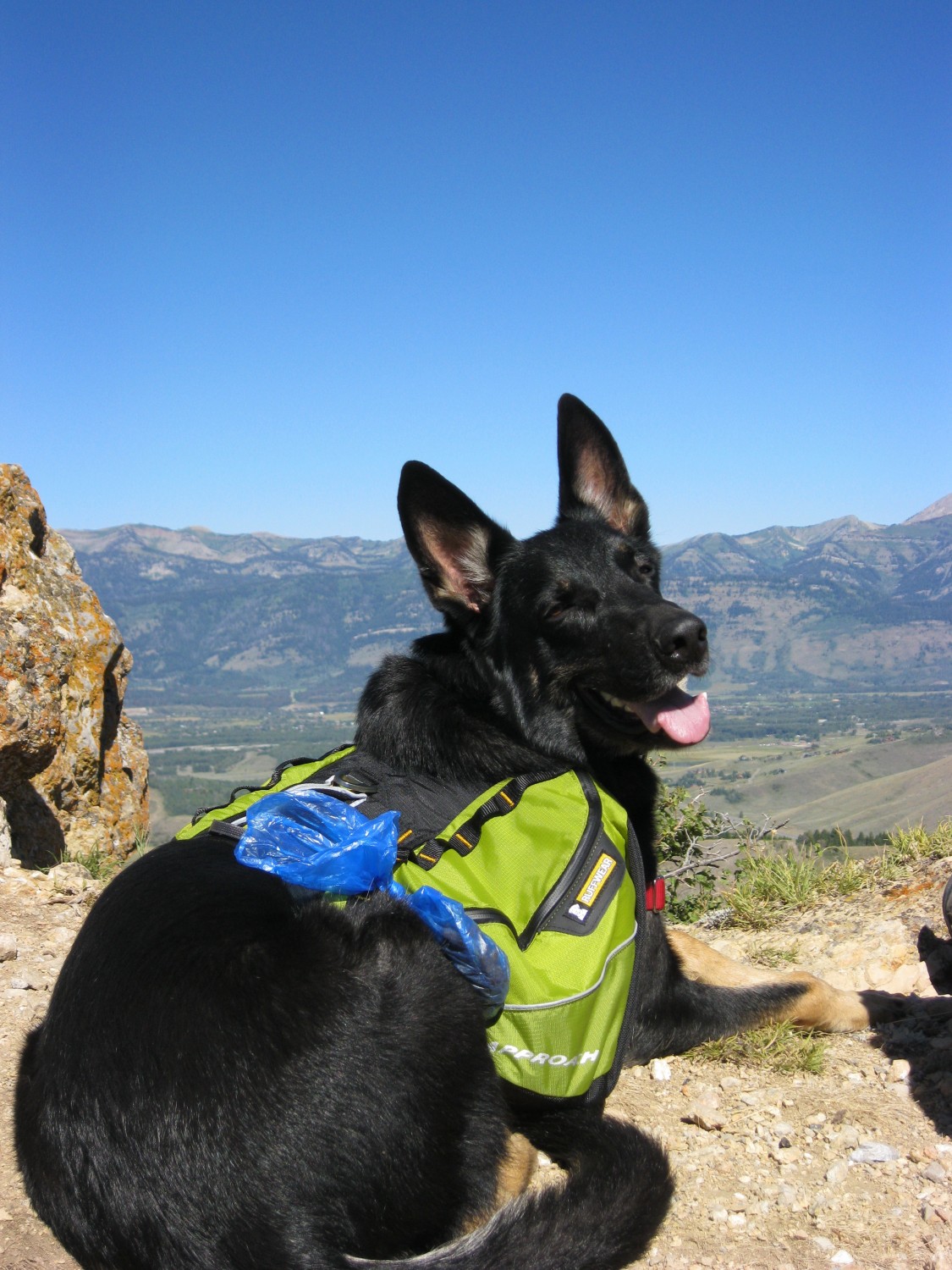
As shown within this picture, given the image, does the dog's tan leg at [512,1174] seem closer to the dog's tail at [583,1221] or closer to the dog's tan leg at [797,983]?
the dog's tail at [583,1221]

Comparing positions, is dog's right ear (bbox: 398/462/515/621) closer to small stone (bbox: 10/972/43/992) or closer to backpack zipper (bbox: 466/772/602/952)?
backpack zipper (bbox: 466/772/602/952)

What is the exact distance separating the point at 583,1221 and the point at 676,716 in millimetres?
1861

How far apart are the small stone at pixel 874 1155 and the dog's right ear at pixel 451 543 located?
245cm

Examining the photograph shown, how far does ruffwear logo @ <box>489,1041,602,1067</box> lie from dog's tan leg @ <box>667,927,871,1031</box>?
0.96 metres

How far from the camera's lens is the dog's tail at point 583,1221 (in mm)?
2363

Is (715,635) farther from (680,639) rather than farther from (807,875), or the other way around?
(680,639)

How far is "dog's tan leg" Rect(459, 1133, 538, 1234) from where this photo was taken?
9.05 ft

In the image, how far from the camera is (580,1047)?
10.00 feet

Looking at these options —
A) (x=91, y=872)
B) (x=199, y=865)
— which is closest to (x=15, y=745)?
(x=91, y=872)

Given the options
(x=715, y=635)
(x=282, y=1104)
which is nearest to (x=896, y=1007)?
(x=282, y=1104)

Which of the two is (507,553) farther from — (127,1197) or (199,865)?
(127,1197)

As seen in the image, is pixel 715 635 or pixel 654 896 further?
pixel 715 635

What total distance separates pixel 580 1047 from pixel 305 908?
1067mm

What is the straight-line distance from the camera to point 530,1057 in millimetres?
2992
